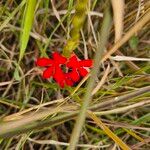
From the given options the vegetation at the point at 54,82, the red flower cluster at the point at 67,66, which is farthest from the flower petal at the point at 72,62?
the vegetation at the point at 54,82

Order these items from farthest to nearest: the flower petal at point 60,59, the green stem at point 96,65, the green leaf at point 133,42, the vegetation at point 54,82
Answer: the green leaf at point 133,42 < the vegetation at point 54,82 < the flower petal at point 60,59 < the green stem at point 96,65

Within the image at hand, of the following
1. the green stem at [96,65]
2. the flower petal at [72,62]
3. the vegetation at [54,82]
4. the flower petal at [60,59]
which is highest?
the green stem at [96,65]

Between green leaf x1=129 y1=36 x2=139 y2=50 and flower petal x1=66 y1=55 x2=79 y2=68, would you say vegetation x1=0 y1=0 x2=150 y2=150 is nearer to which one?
green leaf x1=129 y1=36 x2=139 y2=50

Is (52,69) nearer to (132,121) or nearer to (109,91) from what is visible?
(109,91)

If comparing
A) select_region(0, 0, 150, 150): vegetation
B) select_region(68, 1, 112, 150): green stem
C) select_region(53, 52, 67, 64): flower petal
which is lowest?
select_region(0, 0, 150, 150): vegetation

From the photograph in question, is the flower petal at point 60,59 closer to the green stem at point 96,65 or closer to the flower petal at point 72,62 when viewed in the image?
the flower petal at point 72,62

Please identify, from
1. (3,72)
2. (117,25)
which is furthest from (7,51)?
(117,25)

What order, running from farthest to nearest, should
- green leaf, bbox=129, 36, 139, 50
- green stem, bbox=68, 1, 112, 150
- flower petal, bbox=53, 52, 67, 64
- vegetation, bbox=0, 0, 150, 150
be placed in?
green leaf, bbox=129, 36, 139, 50 → vegetation, bbox=0, 0, 150, 150 → flower petal, bbox=53, 52, 67, 64 → green stem, bbox=68, 1, 112, 150

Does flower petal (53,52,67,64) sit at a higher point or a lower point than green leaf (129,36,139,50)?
higher

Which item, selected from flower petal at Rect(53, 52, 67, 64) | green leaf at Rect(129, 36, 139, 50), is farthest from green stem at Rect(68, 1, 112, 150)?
green leaf at Rect(129, 36, 139, 50)

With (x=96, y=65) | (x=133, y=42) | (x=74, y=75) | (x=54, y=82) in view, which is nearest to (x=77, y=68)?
(x=74, y=75)

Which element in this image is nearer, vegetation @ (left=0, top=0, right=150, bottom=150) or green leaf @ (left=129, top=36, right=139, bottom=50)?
vegetation @ (left=0, top=0, right=150, bottom=150)
